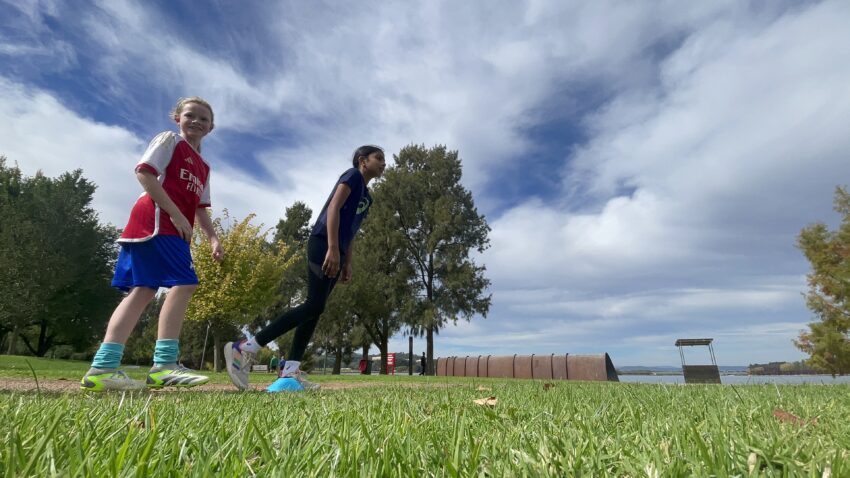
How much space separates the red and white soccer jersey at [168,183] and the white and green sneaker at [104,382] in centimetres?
106

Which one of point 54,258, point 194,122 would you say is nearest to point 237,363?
point 194,122

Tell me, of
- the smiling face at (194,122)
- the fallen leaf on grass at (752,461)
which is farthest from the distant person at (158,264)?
the fallen leaf on grass at (752,461)

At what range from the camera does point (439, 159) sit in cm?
3553

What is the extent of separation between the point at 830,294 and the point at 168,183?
2786 cm

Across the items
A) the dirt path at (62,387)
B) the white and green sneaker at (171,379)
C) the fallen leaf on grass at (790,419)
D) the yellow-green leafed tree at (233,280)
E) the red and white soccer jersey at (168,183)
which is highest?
the yellow-green leafed tree at (233,280)

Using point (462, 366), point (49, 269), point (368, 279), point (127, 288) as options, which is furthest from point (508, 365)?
point (49, 269)

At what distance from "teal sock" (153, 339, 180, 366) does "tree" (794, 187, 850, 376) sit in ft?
85.7

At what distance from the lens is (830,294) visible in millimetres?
21562

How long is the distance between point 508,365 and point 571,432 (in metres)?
30.0

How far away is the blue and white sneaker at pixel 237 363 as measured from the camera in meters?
4.45

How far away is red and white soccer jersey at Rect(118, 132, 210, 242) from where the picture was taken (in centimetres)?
383

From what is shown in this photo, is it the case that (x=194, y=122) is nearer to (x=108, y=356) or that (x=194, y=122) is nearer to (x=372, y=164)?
→ (x=372, y=164)

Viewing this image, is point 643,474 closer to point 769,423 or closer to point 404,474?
point 404,474

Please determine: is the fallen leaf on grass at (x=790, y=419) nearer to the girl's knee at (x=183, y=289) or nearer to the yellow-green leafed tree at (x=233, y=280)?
the girl's knee at (x=183, y=289)
